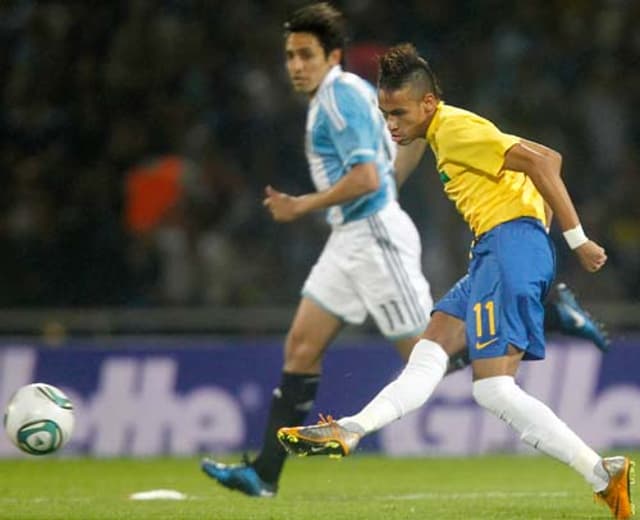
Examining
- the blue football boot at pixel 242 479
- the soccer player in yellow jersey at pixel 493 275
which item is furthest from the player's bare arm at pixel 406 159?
the blue football boot at pixel 242 479

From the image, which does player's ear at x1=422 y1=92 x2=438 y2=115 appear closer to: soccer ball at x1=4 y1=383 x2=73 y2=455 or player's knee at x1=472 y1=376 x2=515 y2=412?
player's knee at x1=472 y1=376 x2=515 y2=412

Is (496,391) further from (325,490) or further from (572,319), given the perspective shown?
(325,490)

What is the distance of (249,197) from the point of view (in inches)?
566

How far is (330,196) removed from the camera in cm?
861

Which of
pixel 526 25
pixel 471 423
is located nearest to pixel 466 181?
pixel 471 423

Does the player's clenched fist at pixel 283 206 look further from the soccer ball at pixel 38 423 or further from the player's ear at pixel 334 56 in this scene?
the soccer ball at pixel 38 423

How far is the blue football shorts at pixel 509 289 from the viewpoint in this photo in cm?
714

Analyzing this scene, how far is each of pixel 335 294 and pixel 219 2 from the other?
22.4 ft

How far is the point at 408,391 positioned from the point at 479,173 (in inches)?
39.1

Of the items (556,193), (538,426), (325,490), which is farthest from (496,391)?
(325,490)

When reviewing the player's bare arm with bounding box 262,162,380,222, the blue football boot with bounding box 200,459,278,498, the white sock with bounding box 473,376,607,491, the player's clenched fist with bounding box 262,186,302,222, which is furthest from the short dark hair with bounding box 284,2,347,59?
the white sock with bounding box 473,376,607,491

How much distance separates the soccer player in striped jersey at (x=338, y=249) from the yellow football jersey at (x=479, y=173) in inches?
52.8

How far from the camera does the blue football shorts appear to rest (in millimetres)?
7145

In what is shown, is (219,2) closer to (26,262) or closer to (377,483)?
(26,262)
